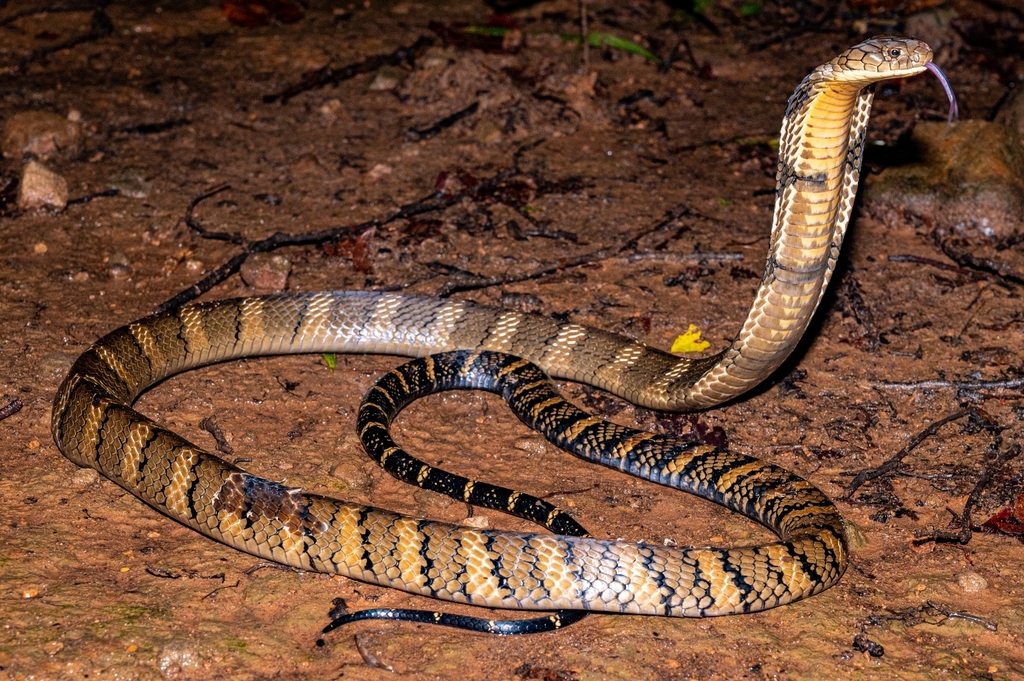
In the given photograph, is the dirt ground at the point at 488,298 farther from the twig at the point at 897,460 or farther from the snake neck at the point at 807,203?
the snake neck at the point at 807,203

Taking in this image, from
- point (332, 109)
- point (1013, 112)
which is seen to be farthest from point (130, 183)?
point (1013, 112)

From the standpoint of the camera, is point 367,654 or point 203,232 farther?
point 203,232

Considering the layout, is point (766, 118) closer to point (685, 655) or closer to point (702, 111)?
point (702, 111)

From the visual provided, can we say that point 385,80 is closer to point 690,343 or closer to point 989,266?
point 690,343

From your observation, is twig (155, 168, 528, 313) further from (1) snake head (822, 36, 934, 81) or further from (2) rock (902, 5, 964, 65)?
(2) rock (902, 5, 964, 65)

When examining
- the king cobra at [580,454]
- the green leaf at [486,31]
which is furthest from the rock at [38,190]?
the green leaf at [486,31]


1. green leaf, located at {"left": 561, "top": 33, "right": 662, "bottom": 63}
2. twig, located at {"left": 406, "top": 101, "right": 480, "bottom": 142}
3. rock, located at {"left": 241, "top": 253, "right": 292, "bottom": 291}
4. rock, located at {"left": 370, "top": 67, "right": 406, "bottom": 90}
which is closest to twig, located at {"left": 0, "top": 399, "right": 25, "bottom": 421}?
rock, located at {"left": 241, "top": 253, "right": 292, "bottom": 291}

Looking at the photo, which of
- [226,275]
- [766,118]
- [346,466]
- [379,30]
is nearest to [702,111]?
[766,118]
